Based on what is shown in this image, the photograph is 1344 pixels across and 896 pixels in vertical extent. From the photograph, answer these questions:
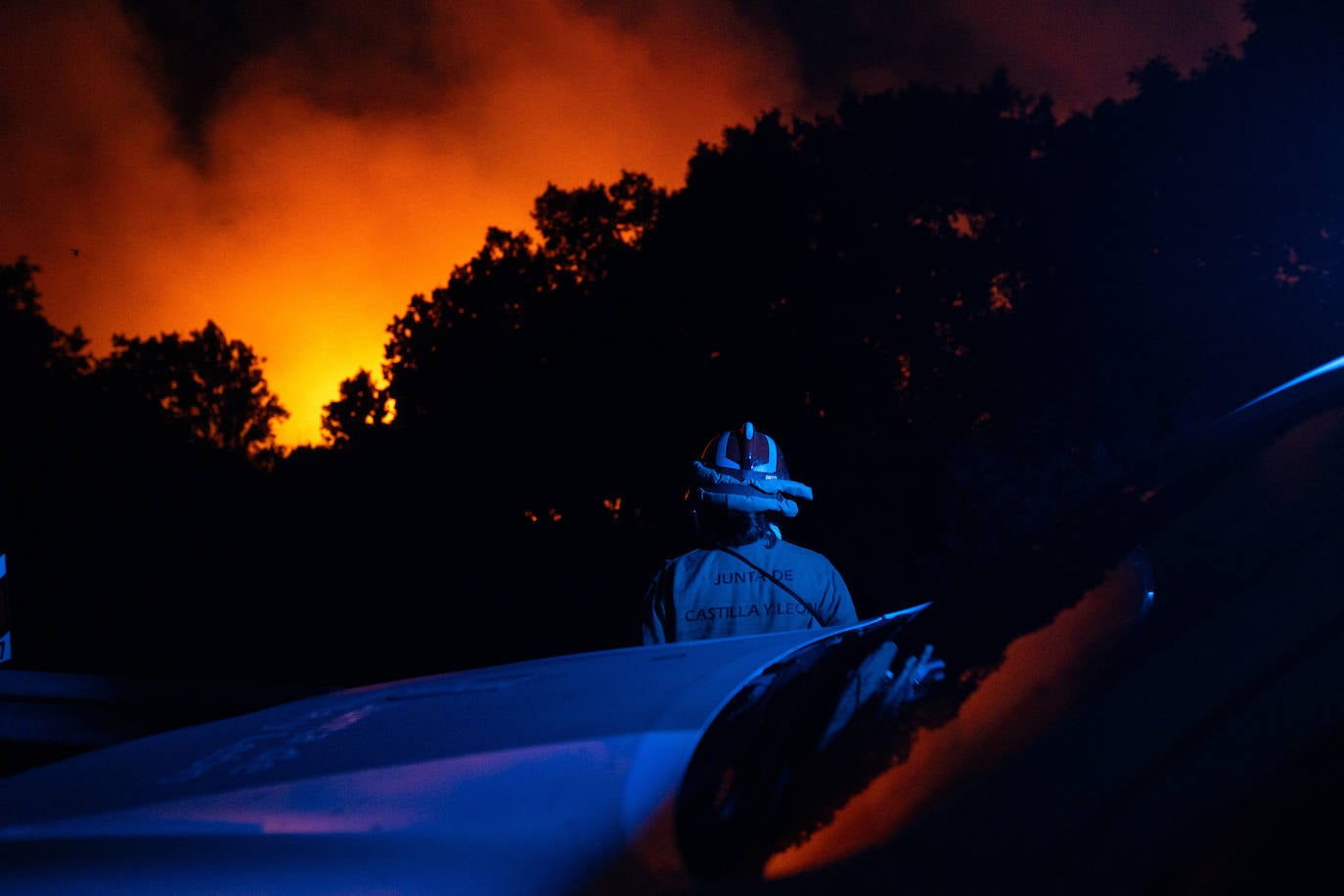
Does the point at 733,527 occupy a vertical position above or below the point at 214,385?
below

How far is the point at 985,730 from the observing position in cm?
109

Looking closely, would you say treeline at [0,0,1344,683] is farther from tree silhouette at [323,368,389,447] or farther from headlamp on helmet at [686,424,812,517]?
headlamp on helmet at [686,424,812,517]

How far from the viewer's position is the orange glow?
1011mm

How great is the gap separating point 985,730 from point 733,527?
87.5 inches

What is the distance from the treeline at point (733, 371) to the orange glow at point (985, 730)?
32.9ft

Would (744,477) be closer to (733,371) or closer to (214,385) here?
(733,371)

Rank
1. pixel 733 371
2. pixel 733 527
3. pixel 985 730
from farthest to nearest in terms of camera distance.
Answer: pixel 733 371, pixel 733 527, pixel 985 730

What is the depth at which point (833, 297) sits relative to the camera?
21.1 meters

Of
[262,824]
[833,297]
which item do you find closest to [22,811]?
[262,824]

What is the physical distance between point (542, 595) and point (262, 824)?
16.5 meters

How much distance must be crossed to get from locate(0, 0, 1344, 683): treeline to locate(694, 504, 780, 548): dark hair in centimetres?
805

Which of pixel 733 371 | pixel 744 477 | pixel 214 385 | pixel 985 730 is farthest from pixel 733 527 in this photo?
pixel 214 385

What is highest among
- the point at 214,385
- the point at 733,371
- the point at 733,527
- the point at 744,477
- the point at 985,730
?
the point at 214,385

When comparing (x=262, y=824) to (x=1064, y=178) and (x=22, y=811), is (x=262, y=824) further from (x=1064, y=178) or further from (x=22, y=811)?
(x=1064, y=178)
